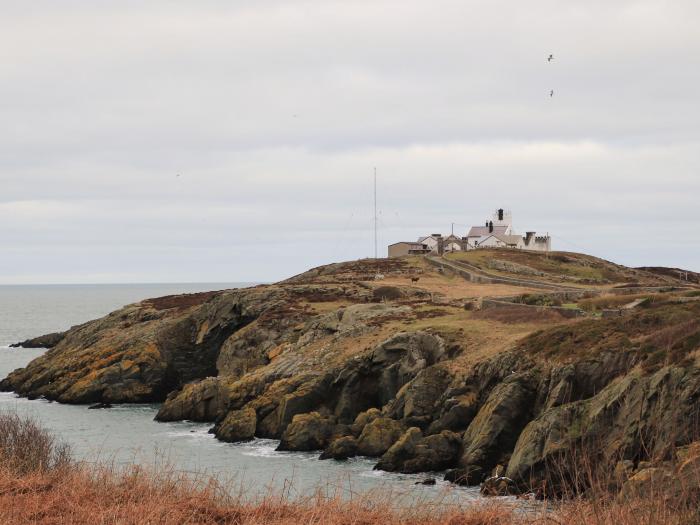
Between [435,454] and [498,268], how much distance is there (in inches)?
3316

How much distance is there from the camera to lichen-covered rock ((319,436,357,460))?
2015 inches

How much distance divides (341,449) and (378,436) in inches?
102

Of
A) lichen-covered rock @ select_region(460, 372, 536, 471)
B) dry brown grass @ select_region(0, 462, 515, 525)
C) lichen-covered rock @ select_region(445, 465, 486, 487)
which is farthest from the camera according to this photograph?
lichen-covered rock @ select_region(460, 372, 536, 471)

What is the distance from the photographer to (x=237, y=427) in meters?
60.2

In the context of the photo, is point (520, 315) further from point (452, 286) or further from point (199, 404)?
point (452, 286)

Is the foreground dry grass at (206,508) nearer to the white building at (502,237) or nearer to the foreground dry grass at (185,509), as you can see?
the foreground dry grass at (185,509)

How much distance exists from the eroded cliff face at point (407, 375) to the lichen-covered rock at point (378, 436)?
0.09 meters

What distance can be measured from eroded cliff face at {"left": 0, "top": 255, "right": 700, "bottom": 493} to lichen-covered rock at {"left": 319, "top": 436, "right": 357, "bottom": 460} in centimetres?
9

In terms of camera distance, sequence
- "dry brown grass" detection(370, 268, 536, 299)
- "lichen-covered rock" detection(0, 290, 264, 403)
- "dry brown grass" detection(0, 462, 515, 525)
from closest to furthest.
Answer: "dry brown grass" detection(0, 462, 515, 525) < "lichen-covered rock" detection(0, 290, 264, 403) < "dry brown grass" detection(370, 268, 536, 299)

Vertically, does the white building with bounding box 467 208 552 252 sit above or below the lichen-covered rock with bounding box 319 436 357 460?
above

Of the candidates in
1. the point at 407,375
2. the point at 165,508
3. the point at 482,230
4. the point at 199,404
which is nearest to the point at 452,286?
the point at 199,404

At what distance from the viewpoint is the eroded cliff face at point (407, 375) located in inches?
1606

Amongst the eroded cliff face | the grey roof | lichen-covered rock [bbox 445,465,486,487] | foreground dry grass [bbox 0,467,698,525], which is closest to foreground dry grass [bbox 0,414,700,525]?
foreground dry grass [bbox 0,467,698,525]

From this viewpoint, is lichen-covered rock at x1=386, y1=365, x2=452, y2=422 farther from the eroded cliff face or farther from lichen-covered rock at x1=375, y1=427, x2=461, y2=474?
lichen-covered rock at x1=375, y1=427, x2=461, y2=474
